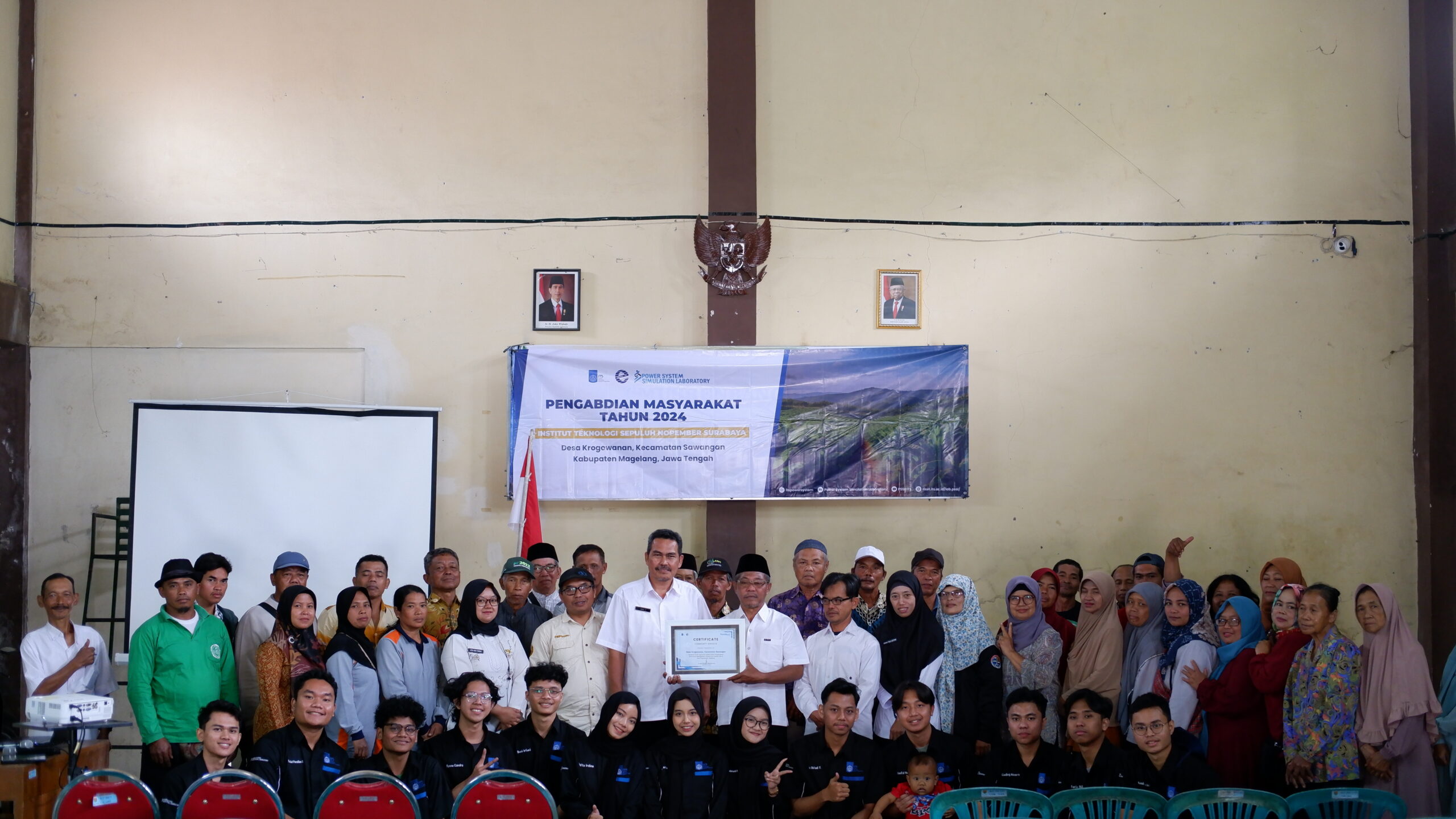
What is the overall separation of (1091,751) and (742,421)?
9.74 feet

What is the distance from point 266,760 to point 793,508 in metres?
3.40

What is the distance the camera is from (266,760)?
4191 mm

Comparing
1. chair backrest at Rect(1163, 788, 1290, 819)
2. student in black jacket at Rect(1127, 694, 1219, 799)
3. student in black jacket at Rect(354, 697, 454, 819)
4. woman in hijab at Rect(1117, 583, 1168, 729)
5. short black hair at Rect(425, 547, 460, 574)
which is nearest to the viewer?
chair backrest at Rect(1163, 788, 1290, 819)

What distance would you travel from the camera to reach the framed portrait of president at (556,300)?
6.79 m

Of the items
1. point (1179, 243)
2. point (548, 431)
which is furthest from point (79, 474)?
point (1179, 243)

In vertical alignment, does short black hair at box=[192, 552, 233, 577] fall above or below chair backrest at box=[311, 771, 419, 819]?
above

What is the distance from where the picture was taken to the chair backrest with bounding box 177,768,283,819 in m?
3.80

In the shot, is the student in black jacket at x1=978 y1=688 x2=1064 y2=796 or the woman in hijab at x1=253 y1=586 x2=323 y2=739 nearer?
the student in black jacket at x1=978 y1=688 x2=1064 y2=796

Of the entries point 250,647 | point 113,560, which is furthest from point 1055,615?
point 113,560

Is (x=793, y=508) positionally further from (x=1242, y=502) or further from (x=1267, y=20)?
(x=1267, y=20)

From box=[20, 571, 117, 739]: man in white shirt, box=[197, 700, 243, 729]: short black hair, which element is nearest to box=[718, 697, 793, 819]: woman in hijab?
box=[197, 700, 243, 729]: short black hair

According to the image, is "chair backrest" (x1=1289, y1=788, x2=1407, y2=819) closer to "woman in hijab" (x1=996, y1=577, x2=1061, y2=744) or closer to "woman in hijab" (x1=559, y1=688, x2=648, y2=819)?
"woman in hijab" (x1=996, y1=577, x2=1061, y2=744)

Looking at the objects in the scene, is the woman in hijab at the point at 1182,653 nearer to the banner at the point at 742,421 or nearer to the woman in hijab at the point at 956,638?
the woman in hijab at the point at 956,638

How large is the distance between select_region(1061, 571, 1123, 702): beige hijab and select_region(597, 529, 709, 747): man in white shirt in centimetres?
181
